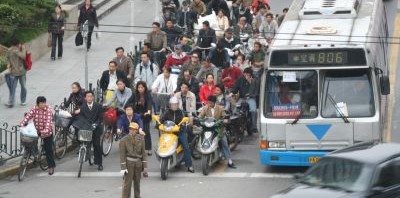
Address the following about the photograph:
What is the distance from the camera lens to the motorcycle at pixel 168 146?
873 inches

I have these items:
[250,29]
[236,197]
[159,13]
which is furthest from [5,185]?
[159,13]

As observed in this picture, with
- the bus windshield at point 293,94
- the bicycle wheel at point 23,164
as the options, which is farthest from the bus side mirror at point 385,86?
the bicycle wheel at point 23,164

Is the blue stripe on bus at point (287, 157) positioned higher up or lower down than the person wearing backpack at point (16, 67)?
lower down

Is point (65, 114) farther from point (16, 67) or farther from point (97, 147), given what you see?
point (16, 67)

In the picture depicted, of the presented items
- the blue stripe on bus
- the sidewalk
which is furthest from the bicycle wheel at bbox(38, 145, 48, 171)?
the blue stripe on bus

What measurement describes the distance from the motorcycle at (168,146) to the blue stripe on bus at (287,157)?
188 centimetres

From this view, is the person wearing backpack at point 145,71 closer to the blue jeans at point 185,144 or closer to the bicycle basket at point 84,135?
the bicycle basket at point 84,135

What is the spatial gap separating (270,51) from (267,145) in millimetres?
1970

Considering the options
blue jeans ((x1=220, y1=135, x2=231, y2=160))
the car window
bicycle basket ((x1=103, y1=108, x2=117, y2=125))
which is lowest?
blue jeans ((x1=220, y1=135, x2=231, y2=160))

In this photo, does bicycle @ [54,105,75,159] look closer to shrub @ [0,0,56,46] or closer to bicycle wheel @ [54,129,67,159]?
bicycle wheel @ [54,129,67,159]

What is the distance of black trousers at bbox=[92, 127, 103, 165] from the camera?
76.6ft

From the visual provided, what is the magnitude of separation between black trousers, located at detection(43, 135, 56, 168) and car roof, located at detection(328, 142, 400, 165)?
7544mm

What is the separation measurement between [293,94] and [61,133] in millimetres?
5996

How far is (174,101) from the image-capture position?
22781 millimetres
